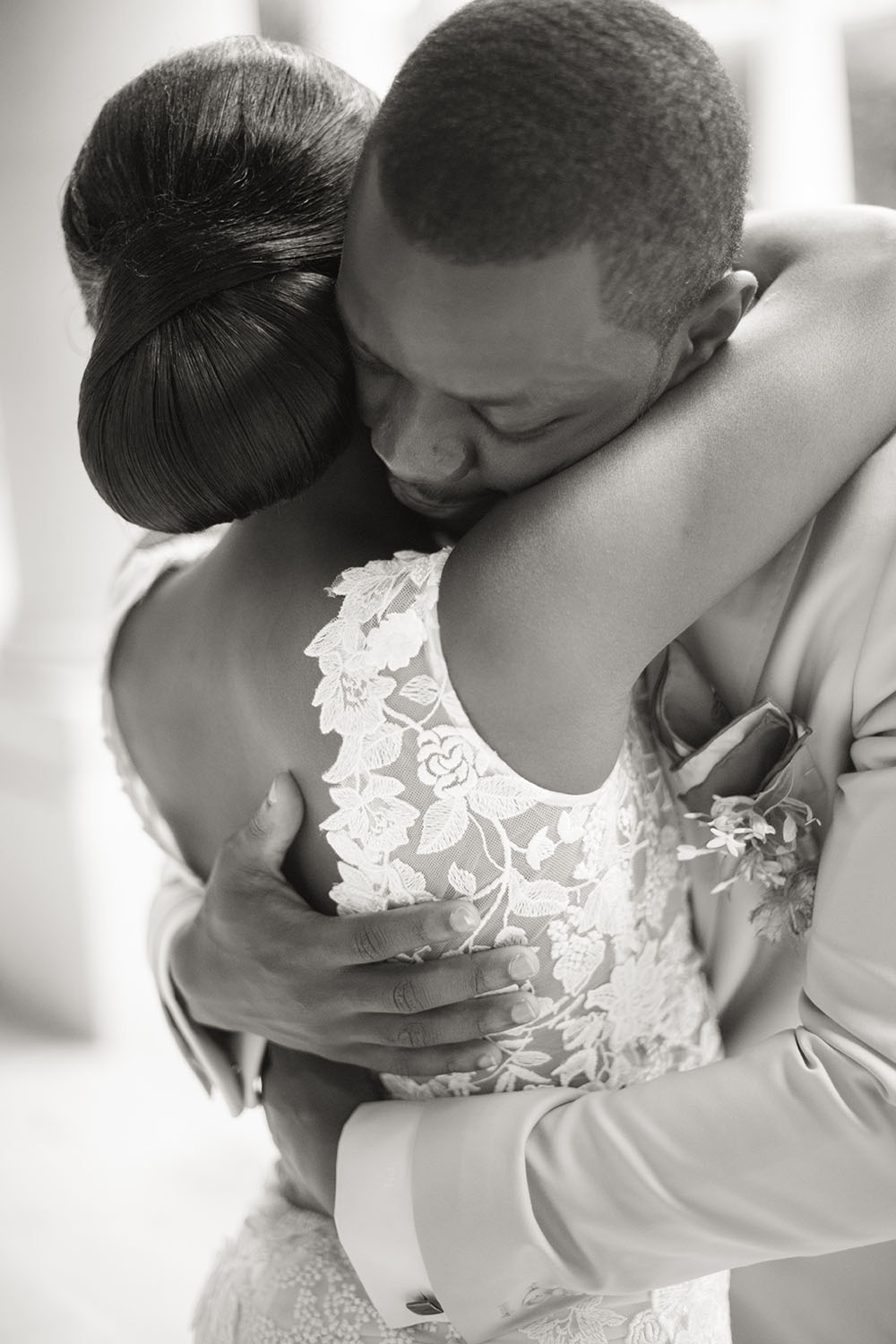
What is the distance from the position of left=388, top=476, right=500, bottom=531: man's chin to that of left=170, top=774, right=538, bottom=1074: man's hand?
27 cm

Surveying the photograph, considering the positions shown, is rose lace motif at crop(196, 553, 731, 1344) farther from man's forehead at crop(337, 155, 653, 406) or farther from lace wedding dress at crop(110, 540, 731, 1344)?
man's forehead at crop(337, 155, 653, 406)

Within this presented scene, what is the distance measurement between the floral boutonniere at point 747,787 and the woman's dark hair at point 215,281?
15.6 inches

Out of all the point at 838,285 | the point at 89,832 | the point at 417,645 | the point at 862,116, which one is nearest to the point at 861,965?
the point at 417,645

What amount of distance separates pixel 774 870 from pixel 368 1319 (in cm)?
58

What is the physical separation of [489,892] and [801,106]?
7.08 feet

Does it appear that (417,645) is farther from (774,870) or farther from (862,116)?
(862,116)

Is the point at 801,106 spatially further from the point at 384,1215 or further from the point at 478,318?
the point at 384,1215

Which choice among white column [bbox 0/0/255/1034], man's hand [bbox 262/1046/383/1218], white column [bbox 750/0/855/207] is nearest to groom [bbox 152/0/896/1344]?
man's hand [bbox 262/1046/383/1218]

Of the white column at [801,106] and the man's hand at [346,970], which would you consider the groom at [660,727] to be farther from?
the white column at [801,106]

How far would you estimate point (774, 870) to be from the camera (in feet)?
4.00

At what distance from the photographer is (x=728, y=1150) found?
1.07 m

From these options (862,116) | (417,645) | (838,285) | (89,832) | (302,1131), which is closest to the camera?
(417,645)

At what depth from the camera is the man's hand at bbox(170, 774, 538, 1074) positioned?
1.12 metres

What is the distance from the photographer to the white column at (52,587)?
135 inches
